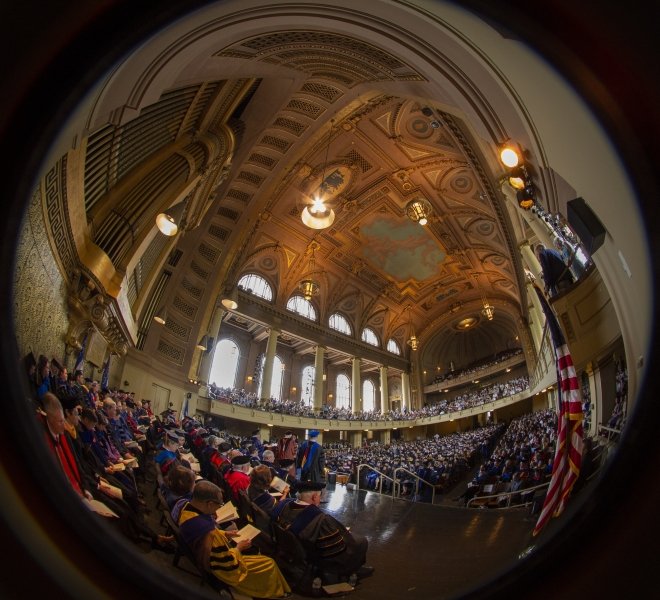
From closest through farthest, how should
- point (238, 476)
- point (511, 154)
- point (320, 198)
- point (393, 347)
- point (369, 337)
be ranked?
point (511, 154) → point (238, 476) → point (320, 198) → point (369, 337) → point (393, 347)

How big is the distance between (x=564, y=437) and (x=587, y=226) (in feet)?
2.73

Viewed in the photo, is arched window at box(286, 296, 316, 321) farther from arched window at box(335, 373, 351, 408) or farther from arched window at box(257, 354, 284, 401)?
arched window at box(335, 373, 351, 408)

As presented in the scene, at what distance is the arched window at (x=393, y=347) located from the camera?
2478cm

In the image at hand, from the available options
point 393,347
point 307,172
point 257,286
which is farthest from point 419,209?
point 393,347

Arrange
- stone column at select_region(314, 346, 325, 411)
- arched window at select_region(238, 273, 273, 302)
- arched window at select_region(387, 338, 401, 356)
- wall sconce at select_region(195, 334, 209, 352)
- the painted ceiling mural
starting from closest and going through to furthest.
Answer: wall sconce at select_region(195, 334, 209, 352), the painted ceiling mural, arched window at select_region(238, 273, 273, 302), stone column at select_region(314, 346, 325, 411), arched window at select_region(387, 338, 401, 356)

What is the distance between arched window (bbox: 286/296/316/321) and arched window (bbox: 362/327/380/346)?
4705 millimetres

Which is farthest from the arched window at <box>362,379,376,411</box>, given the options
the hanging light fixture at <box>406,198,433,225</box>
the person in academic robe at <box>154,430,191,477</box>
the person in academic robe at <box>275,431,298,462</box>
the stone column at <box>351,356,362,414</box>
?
the person in academic robe at <box>154,430,191,477</box>

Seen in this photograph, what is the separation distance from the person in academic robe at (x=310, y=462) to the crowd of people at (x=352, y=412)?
26.7ft

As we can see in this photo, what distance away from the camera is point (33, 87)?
619 millimetres

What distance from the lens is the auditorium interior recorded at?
0.60 metres

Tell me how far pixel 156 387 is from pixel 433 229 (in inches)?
561

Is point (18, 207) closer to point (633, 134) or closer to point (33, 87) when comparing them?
point (33, 87)

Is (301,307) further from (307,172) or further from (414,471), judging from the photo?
(414,471)

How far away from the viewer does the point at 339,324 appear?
22.1 metres
